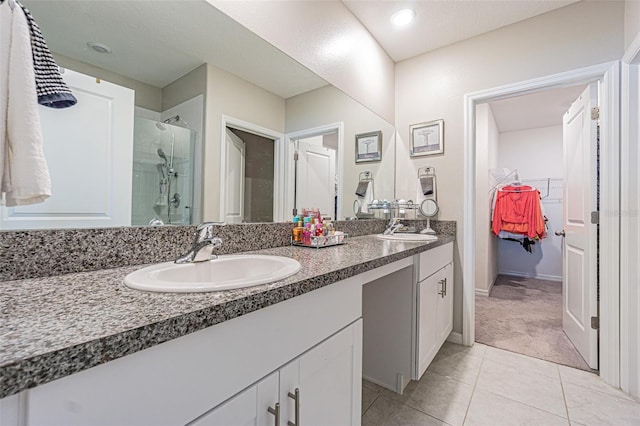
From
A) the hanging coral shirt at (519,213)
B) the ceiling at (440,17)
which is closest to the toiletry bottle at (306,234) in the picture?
the ceiling at (440,17)

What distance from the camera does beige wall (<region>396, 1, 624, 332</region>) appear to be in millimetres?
1757

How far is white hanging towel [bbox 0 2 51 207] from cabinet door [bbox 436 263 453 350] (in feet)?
6.04

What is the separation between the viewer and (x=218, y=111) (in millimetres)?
1166

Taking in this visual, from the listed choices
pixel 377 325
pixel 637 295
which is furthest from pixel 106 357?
pixel 637 295

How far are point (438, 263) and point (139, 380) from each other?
169 cm

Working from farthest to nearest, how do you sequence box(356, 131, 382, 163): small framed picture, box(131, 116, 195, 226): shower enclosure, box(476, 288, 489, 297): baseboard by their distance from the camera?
box(476, 288, 489, 297): baseboard
box(356, 131, 382, 163): small framed picture
box(131, 116, 195, 226): shower enclosure

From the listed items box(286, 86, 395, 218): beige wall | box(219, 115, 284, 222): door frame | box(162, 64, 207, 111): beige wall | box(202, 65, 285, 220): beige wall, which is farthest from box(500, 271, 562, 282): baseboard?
box(162, 64, 207, 111): beige wall

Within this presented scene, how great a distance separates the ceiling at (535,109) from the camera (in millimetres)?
3125

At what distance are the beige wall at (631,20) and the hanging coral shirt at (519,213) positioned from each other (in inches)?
97.4

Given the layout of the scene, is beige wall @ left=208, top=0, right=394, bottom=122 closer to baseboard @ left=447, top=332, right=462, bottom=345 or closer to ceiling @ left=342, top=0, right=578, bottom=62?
ceiling @ left=342, top=0, right=578, bottom=62

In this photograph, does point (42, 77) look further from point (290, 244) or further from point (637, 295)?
point (637, 295)

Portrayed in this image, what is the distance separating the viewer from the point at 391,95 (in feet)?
8.17

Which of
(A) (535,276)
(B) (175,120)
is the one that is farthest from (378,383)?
(A) (535,276)

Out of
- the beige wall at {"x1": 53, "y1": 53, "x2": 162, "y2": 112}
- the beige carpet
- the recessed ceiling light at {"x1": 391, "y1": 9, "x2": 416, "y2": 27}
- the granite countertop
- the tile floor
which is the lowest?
the tile floor
